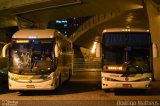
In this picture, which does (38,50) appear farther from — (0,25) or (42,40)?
(0,25)

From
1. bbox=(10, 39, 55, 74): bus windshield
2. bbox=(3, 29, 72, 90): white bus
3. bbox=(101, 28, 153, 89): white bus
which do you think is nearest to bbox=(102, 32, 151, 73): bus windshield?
bbox=(101, 28, 153, 89): white bus

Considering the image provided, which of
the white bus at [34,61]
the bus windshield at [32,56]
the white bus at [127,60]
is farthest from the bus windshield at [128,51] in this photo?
the bus windshield at [32,56]

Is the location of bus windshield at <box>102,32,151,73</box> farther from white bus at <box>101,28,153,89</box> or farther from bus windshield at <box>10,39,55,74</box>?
bus windshield at <box>10,39,55,74</box>

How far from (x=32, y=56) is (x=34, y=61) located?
10.6 inches

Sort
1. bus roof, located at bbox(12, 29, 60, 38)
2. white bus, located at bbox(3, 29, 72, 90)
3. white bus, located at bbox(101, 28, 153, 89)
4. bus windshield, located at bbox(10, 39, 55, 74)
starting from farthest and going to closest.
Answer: bus roof, located at bbox(12, 29, 60, 38) → bus windshield, located at bbox(10, 39, 55, 74) → white bus, located at bbox(3, 29, 72, 90) → white bus, located at bbox(101, 28, 153, 89)

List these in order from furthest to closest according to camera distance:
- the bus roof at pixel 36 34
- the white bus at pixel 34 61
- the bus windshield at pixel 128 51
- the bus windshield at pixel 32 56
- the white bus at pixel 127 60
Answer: the bus roof at pixel 36 34, the bus windshield at pixel 32 56, the white bus at pixel 34 61, the bus windshield at pixel 128 51, the white bus at pixel 127 60

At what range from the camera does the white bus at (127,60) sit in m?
18.7

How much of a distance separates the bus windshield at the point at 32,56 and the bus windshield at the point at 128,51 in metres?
2.62

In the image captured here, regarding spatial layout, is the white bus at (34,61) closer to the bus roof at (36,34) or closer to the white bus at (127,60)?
the bus roof at (36,34)

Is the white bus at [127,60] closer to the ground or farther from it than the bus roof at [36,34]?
closer to the ground

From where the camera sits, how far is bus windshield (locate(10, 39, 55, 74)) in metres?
19.5

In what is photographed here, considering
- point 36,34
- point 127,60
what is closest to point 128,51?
point 127,60

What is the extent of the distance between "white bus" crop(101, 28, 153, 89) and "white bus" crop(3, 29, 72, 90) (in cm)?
240

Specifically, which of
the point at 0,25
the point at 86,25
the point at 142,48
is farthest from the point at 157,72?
the point at 86,25
